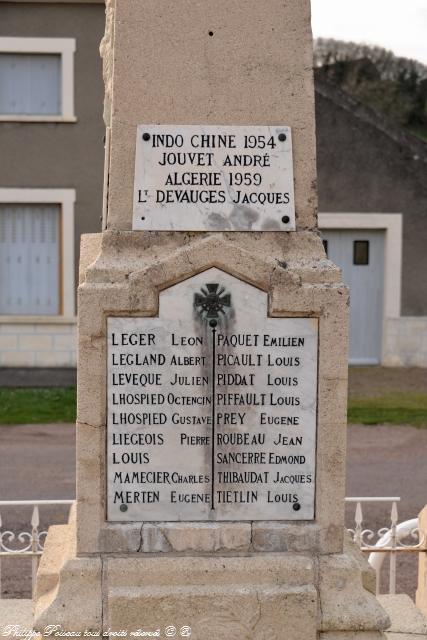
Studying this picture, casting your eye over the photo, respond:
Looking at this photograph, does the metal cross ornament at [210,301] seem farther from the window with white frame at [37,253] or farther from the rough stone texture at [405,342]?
the rough stone texture at [405,342]

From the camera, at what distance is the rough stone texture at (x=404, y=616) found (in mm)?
4520

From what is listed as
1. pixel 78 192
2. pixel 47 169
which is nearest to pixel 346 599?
pixel 78 192

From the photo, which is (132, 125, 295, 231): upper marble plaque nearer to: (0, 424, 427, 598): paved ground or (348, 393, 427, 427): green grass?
(0, 424, 427, 598): paved ground

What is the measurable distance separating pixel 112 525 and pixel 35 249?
11.2 metres

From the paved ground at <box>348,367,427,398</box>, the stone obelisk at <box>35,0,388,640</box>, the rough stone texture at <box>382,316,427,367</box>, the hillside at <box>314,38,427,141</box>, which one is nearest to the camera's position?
the stone obelisk at <box>35,0,388,640</box>

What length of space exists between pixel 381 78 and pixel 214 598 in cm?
2758

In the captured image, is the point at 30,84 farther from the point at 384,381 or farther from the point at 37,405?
the point at 384,381

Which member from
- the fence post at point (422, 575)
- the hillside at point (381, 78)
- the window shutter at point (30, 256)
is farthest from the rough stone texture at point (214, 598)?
the hillside at point (381, 78)

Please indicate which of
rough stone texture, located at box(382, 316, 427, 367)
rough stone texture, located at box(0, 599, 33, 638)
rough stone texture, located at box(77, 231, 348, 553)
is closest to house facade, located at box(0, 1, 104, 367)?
rough stone texture, located at box(382, 316, 427, 367)

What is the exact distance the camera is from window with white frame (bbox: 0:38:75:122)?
14.2m

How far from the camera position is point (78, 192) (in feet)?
47.8

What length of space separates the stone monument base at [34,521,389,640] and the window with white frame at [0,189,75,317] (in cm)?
1090

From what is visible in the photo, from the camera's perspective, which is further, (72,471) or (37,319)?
(37,319)

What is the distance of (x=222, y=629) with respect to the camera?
3.79m
